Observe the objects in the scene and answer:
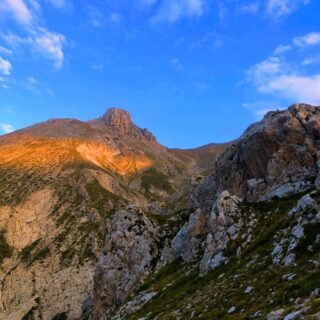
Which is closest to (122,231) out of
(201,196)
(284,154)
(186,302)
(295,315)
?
(201,196)

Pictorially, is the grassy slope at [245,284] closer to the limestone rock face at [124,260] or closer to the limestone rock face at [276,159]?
the limestone rock face at [124,260]

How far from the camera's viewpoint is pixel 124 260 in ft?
256

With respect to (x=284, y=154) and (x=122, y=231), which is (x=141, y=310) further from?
(x=284, y=154)

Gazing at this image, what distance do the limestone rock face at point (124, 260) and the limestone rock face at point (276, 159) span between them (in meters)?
17.7

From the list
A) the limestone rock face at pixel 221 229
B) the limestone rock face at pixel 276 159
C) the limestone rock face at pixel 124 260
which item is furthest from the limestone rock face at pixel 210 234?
the limestone rock face at pixel 276 159

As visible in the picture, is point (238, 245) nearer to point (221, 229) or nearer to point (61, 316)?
point (221, 229)

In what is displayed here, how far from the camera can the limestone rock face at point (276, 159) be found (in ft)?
222

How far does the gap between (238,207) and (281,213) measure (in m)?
7.57

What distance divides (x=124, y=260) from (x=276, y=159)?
32546 millimetres

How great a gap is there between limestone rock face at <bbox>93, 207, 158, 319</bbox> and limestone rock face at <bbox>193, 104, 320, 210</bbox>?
17.7 metres

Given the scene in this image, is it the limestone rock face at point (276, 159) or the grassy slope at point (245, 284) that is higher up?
the limestone rock face at point (276, 159)

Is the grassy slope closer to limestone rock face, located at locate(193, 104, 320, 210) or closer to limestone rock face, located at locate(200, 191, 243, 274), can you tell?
limestone rock face, located at locate(200, 191, 243, 274)

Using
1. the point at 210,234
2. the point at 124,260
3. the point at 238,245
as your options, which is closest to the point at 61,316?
the point at 124,260

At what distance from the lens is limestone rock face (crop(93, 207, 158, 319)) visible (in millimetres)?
74875
